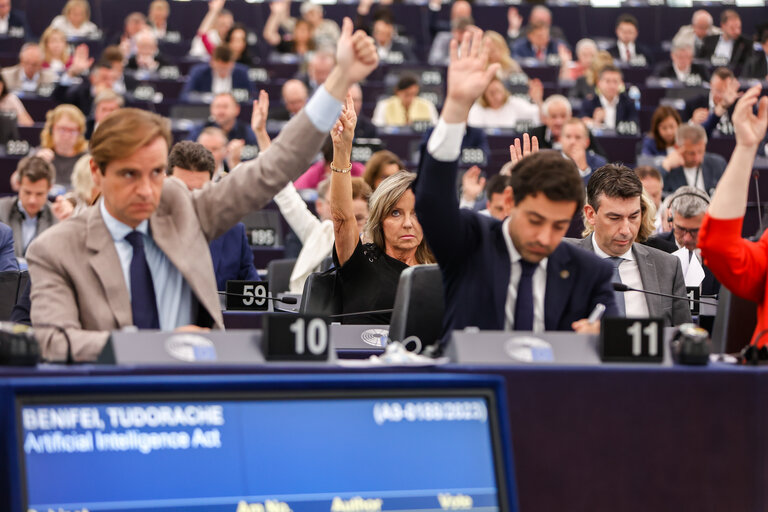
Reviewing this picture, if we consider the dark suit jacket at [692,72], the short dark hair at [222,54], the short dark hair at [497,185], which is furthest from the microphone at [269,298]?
the dark suit jacket at [692,72]

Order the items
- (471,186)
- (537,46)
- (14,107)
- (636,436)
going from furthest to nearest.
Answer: (537,46)
(14,107)
(471,186)
(636,436)

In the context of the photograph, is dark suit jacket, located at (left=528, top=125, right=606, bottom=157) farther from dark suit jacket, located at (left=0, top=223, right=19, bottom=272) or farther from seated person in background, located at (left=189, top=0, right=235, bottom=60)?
seated person in background, located at (left=189, top=0, right=235, bottom=60)

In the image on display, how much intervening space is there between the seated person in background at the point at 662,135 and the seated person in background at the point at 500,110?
1.37 m

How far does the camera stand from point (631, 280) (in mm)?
4262

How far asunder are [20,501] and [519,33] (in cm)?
1345

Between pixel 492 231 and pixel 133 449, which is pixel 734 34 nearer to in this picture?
pixel 492 231

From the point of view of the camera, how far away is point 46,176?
7.05 meters

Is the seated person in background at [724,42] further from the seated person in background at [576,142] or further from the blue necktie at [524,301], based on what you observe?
the blue necktie at [524,301]

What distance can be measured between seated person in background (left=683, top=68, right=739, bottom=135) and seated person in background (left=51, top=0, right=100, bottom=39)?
746 cm

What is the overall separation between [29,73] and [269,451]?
34.9 feet

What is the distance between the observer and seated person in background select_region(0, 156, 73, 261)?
6992 millimetres

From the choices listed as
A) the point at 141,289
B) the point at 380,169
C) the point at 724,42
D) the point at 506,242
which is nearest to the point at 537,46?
the point at 724,42

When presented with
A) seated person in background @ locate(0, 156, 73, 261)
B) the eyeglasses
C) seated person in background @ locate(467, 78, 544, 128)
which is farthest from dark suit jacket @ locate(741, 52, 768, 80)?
seated person in background @ locate(0, 156, 73, 261)

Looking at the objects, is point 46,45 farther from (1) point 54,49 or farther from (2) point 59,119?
(2) point 59,119
